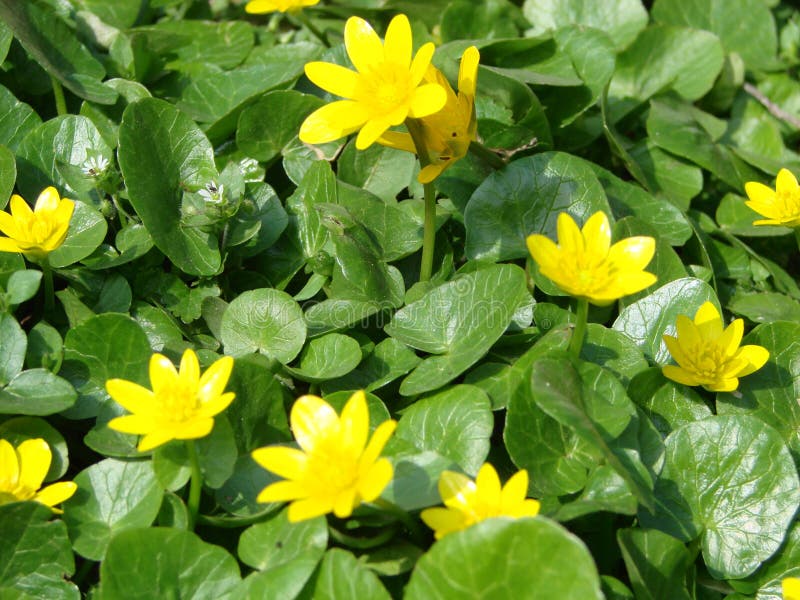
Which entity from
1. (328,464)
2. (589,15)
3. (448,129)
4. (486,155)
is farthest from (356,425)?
(589,15)

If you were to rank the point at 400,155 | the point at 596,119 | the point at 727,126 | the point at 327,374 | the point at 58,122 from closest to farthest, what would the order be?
1. the point at 327,374
2. the point at 58,122
3. the point at 400,155
4. the point at 596,119
5. the point at 727,126

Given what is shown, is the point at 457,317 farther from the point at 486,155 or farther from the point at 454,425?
the point at 486,155

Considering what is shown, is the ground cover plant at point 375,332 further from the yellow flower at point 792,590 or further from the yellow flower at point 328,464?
the yellow flower at point 792,590

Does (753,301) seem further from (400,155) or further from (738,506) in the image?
(400,155)

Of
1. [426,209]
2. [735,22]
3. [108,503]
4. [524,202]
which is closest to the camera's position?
[108,503]

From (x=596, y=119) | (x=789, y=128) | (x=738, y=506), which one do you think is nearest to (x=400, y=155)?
(x=596, y=119)

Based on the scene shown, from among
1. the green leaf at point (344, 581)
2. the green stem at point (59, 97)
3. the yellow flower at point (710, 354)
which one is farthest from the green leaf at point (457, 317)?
the green stem at point (59, 97)
